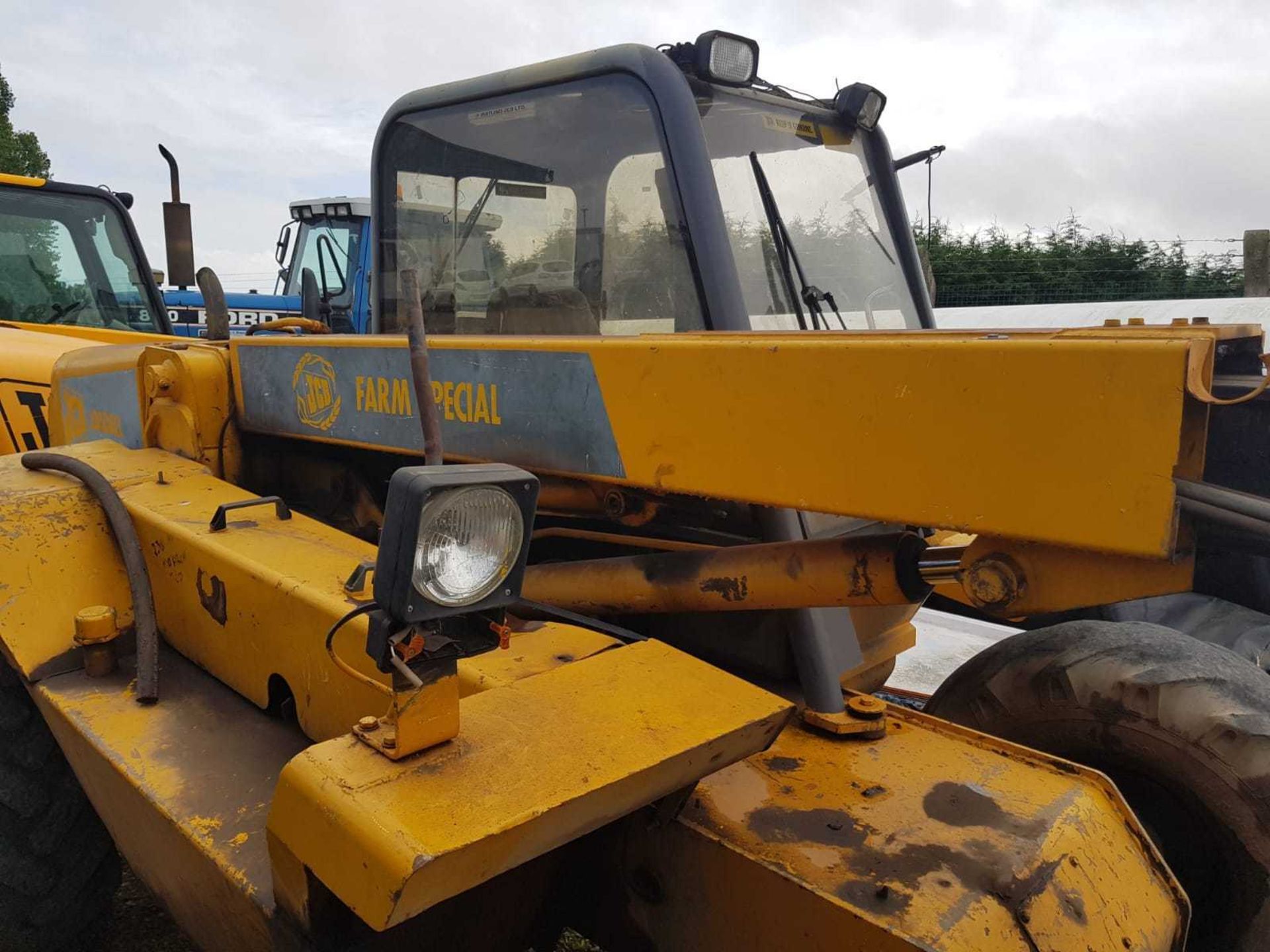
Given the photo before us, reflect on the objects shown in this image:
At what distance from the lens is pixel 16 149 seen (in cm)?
2186

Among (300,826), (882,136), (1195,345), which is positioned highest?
(882,136)

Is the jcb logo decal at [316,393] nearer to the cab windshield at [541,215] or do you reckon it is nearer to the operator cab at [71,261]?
the cab windshield at [541,215]

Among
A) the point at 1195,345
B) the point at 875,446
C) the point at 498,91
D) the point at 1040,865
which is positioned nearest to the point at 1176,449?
the point at 1195,345

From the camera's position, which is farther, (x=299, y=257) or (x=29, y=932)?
(x=299, y=257)

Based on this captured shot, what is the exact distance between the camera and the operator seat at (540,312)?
249 cm

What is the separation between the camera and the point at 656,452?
1869mm

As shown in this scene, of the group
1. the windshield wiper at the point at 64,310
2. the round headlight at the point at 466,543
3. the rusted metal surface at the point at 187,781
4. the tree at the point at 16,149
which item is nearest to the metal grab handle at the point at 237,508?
the rusted metal surface at the point at 187,781

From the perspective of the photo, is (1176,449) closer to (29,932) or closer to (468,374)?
(468,374)

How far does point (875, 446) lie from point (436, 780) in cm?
82

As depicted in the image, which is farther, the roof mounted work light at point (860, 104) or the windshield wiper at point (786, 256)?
the roof mounted work light at point (860, 104)

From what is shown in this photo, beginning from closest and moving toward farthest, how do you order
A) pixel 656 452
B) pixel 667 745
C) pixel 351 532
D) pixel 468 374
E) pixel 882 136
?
pixel 667 745 → pixel 656 452 → pixel 468 374 → pixel 351 532 → pixel 882 136

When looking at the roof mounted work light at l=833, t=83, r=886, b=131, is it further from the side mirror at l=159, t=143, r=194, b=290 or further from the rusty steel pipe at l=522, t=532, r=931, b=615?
the side mirror at l=159, t=143, r=194, b=290

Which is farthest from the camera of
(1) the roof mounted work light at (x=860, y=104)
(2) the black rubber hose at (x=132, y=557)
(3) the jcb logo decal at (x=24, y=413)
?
(3) the jcb logo decal at (x=24, y=413)

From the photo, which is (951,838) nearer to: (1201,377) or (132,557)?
(1201,377)
